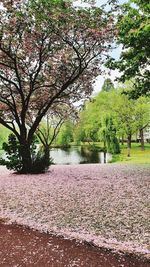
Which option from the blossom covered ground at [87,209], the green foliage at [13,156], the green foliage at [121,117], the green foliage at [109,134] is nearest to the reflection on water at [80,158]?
the green foliage at [109,134]

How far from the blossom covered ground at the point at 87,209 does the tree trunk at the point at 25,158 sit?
4114 millimetres

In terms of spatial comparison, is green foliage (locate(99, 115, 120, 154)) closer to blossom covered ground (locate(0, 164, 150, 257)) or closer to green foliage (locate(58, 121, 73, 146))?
green foliage (locate(58, 121, 73, 146))

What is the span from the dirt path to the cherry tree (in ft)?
37.7

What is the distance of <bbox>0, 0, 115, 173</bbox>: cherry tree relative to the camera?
15477 millimetres

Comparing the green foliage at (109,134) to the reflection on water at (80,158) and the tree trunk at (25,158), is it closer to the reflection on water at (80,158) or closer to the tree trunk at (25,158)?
the reflection on water at (80,158)

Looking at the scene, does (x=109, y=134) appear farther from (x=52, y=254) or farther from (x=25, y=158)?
(x=52, y=254)

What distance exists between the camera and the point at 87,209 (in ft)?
28.4

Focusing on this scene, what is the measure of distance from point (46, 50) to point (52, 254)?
44.9ft

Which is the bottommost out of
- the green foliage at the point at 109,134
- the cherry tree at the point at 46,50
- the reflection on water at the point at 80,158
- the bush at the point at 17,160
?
the reflection on water at the point at 80,158

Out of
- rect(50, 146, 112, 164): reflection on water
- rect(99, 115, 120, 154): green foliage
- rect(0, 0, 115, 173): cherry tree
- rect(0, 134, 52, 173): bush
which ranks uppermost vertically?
rect(0, 0, 115, 173): cherry tree

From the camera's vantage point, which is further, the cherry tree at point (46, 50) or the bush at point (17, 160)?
the bush at point (17, 160)

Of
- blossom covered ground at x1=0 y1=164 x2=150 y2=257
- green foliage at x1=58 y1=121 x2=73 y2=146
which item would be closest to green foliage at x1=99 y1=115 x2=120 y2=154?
green foliage at x1=58 y1=121 x2=73 y2=146

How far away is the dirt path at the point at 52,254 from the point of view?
530 cm

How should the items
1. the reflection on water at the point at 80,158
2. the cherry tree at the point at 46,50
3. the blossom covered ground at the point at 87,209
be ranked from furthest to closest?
1. the reflection on water at the point at 80,158
2. the cherry tree at the point at 46,50
3. the blossom covered ground at the point at 87,209
